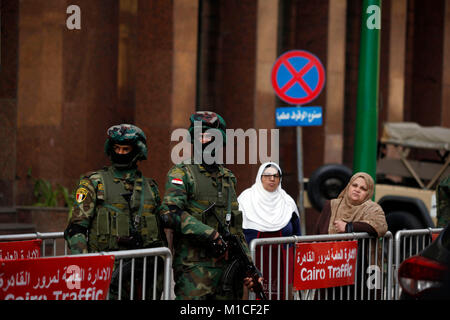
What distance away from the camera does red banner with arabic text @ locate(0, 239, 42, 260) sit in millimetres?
5668

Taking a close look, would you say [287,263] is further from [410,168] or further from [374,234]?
[410,168]

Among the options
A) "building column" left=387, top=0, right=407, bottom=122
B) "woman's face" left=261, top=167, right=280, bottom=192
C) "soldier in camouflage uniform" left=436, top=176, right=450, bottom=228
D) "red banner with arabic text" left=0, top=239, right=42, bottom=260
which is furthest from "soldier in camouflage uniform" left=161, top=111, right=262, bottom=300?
"building column" left=387, top=0, right=407, bottom=122

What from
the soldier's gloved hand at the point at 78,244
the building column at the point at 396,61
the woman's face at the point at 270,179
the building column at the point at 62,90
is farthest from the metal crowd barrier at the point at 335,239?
the building column at the point at 396,61

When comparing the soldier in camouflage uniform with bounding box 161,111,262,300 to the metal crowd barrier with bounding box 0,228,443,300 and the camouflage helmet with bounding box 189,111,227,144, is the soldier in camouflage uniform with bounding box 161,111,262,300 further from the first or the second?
the metal crowd barrier with bounding box 0,228,443,300

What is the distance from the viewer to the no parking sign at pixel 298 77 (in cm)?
1034

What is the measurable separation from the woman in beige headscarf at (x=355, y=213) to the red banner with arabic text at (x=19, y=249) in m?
2.68

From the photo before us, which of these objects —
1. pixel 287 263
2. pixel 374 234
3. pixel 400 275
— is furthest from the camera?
pixel 374 234

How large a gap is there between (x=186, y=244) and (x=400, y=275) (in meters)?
1.46

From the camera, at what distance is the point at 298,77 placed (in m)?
10.5

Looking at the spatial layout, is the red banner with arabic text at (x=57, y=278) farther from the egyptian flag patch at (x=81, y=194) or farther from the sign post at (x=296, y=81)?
the sign post at (x=296, y=81)

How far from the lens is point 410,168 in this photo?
13.3 m

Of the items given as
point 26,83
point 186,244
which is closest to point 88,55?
point 26,83

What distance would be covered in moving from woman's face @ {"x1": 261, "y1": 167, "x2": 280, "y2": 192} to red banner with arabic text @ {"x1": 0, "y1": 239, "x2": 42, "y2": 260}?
111 inches

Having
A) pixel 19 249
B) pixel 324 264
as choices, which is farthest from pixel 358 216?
pixel 19 249
